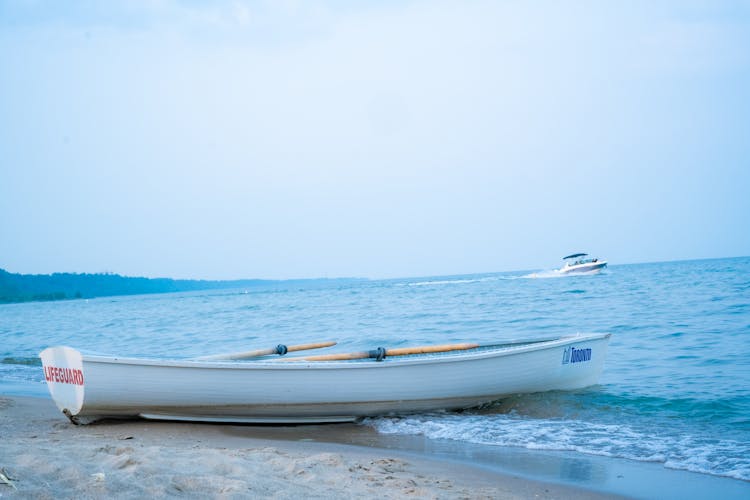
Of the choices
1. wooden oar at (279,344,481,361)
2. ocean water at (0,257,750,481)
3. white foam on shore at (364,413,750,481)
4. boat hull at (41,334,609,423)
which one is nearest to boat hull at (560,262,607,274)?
ocean water at (0,257,750,481)

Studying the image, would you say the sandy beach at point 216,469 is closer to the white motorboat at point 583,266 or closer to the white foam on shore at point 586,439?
the white foam on shore at point 586,439

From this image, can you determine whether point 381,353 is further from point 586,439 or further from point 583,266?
point 583,266

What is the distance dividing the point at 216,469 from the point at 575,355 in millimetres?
6684

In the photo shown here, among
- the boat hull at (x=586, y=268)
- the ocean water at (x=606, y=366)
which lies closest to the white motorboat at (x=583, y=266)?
the boat hull at (x=586, y=268)

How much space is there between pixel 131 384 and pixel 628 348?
10750 millimetres

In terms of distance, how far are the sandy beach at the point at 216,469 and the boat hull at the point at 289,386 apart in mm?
333

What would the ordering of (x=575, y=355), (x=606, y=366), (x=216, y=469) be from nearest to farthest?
(x=216, y=469) → (x=575, y=355) → (x=606, y=366)

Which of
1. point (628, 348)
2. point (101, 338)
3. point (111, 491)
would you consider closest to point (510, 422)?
point (111, 491)

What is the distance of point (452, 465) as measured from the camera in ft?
20.8

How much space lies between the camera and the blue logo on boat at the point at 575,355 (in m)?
9.96

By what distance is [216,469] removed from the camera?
503cm

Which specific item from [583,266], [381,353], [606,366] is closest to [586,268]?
[583,266]

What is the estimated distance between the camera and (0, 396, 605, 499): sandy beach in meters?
4.33

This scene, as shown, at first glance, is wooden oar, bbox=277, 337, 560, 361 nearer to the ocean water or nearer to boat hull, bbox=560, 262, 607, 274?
the ocean water
